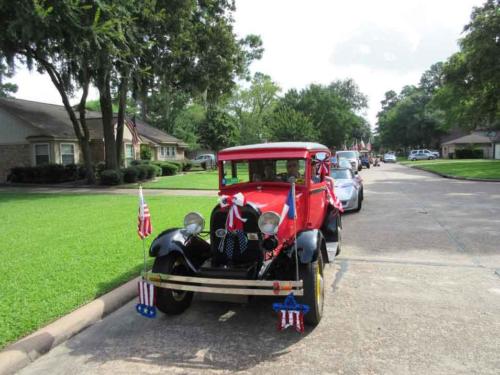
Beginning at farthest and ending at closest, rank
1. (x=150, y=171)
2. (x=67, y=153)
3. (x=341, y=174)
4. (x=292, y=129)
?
(x=292, y=129), (x=67, y=153), (x=150, y=171), (x=341, y=174)

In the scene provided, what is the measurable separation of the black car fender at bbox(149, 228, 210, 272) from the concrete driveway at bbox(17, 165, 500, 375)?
558 mm

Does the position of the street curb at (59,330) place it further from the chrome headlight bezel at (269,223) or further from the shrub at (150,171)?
the shrub at (150,171)

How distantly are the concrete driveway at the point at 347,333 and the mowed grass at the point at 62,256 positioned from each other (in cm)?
59

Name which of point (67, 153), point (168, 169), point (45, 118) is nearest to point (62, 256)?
point (67, 153)

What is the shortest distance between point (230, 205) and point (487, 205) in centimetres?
1080

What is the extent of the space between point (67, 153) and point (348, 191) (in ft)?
74.1

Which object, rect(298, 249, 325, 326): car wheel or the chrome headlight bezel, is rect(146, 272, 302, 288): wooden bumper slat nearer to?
rect(298, 249, 325, 326): car wheel

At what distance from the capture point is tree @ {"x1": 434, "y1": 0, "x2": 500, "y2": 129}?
22078 mm

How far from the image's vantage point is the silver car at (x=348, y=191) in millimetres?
11487

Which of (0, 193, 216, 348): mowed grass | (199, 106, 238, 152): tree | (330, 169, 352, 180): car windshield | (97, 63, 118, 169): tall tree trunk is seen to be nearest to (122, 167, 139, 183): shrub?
(97, 63, 118, 169): tall tree trunk

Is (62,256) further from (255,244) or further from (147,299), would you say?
(255,244)

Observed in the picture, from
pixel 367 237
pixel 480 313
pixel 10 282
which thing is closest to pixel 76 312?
pixel 10 282

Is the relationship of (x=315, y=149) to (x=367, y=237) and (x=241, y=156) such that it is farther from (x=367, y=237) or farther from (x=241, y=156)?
(x=367, y=237)

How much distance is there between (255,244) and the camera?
462 centimetres
